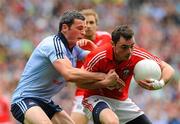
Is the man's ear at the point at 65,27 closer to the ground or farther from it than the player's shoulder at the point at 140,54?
farther from it

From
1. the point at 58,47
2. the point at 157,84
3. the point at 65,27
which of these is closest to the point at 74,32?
the point at 65,27

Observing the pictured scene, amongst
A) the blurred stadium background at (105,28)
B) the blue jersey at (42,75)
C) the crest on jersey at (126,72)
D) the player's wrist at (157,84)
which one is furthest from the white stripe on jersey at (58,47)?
the blurred stadium background at (105,28)

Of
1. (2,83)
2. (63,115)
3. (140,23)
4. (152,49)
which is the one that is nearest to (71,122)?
(63,115)

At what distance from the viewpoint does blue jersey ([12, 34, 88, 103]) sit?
439 inches

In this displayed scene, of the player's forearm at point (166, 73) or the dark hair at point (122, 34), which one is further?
the player's forearm at point (166, 73)

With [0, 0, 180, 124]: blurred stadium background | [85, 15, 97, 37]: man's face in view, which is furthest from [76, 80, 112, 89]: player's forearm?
[0, 0, 180, 124]: blurred stadium background

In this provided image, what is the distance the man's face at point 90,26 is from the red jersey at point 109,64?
1.63m

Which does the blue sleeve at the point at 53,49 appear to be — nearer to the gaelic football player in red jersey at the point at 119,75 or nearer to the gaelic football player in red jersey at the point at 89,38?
the gaelic football player in red jersey at the point at 119,75

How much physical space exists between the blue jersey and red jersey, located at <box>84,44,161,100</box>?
339mm

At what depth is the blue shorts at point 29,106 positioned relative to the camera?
439 inches

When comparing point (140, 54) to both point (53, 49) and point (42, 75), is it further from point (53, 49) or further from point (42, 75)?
point (42, 75)

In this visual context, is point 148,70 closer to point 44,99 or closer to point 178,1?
point 44,99

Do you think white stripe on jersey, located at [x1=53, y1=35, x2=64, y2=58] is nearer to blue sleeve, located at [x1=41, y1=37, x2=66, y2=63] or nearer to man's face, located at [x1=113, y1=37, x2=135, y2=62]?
blue sleeve, located at [x1=41, y1=37, x2=66, y2=63]

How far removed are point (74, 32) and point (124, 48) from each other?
2.38ft
